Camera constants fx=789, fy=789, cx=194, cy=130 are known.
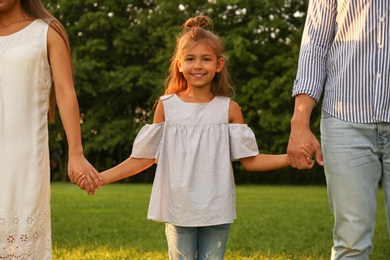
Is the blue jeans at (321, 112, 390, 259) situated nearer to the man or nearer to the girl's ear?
the man

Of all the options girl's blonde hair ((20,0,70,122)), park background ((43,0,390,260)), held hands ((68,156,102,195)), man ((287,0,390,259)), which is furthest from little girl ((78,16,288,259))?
park background ((43,0,390,260))

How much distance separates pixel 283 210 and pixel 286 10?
18.7 m

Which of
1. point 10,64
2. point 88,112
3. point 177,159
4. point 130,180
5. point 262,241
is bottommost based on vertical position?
point 130,180

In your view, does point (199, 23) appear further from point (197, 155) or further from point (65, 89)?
point (65, 89)

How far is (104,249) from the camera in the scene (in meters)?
7.77

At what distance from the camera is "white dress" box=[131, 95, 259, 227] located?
4.38 meters

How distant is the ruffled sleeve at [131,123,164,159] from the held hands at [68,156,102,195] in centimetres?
31

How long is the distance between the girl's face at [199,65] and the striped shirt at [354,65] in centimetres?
84

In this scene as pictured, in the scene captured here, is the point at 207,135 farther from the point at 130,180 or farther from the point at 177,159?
the point at 130,180

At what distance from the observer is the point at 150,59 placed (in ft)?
107

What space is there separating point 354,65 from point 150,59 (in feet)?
95.6

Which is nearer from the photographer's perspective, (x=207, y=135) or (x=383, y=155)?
(x=383, y=155)

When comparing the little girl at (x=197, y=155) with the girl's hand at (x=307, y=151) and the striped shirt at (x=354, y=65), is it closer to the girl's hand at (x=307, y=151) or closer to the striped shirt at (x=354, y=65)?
the girl's hand at (x=307, y=151)

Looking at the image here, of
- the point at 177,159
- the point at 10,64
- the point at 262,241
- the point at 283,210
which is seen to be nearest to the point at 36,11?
the point at 10,64
